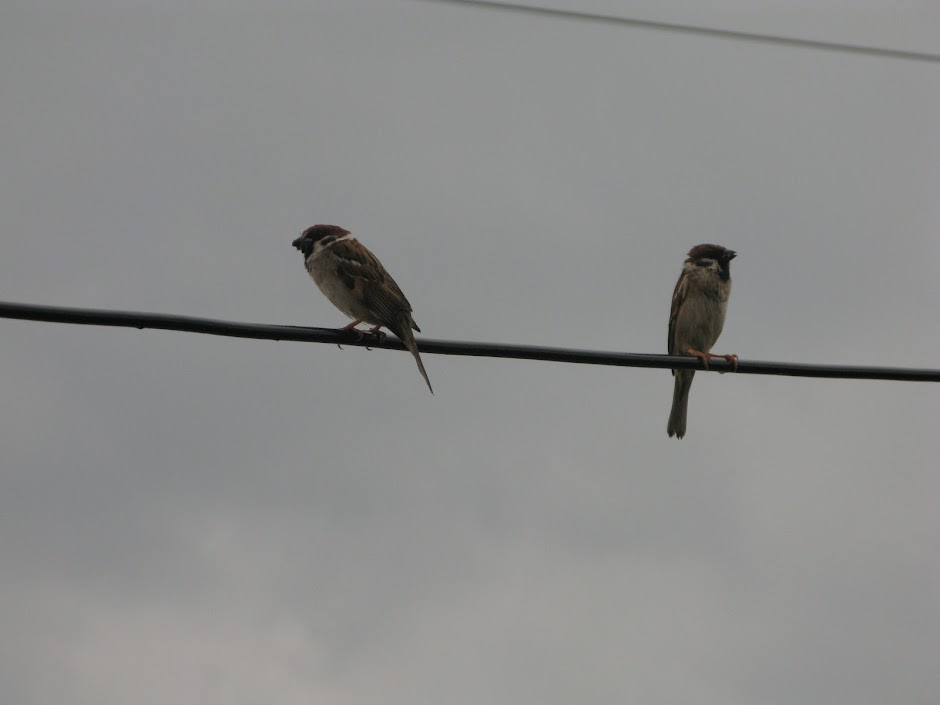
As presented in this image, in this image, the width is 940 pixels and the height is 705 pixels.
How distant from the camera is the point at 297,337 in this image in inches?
222

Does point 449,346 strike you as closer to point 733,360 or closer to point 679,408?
point 733,360

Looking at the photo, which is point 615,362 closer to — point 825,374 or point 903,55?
point 825,374

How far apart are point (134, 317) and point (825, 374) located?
329 centimetres

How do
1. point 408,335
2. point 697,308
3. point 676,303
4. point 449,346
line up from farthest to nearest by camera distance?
1. point 676,303
2. point 697,308
3. point 408,335
4. point 449,346

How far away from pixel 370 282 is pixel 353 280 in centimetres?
13

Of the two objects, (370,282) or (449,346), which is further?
(370,282)

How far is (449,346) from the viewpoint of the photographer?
18.4 feet

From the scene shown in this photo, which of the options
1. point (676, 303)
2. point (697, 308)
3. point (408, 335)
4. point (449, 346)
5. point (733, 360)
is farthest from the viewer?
point (676, 303)

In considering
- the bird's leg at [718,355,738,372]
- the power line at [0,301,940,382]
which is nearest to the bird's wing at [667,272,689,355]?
the bird's leg at [718,355,738,372]

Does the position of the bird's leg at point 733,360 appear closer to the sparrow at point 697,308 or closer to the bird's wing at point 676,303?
the sparrow at point 697,308

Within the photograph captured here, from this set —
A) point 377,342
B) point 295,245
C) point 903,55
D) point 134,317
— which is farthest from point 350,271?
point 903,55

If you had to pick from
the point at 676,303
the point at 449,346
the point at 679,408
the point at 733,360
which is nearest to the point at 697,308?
the point at 676,303

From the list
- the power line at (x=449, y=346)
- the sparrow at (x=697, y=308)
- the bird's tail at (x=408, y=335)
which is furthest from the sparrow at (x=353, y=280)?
the sparrow at (x=697, y=308)

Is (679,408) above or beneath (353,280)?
beneath
